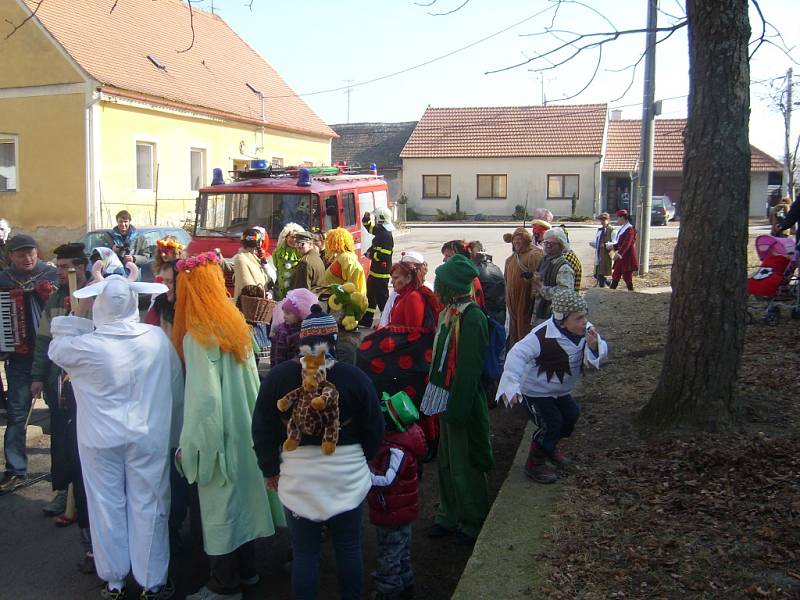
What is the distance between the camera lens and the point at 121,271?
6.57 m

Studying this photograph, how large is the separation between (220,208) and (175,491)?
8665mm

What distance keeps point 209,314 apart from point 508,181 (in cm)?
4208

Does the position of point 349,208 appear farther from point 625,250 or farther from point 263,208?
point 625,250

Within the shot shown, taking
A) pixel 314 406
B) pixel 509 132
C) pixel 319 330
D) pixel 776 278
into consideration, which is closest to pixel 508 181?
pixel 509 132

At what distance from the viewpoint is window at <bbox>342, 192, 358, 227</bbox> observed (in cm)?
1357

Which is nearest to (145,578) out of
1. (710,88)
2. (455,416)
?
(455,416)

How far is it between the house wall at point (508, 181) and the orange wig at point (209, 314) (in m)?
40.7

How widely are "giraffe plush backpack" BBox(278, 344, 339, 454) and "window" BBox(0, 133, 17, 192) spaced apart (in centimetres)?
2165

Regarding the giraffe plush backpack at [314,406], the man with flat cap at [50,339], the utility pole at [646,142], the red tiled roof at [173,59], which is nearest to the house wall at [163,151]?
the red tiled roof at [173,59]

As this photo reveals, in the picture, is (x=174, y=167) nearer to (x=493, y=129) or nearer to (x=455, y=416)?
(x=455, y=416)

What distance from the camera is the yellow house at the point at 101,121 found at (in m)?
21.3

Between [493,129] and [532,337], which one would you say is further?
[493,129]

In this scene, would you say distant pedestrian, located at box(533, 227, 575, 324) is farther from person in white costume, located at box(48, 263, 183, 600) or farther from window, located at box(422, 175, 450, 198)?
window, located at box(422, 175, 450, 198)

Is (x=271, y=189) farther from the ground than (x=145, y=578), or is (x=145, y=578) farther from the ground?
(x=271, y=189)
